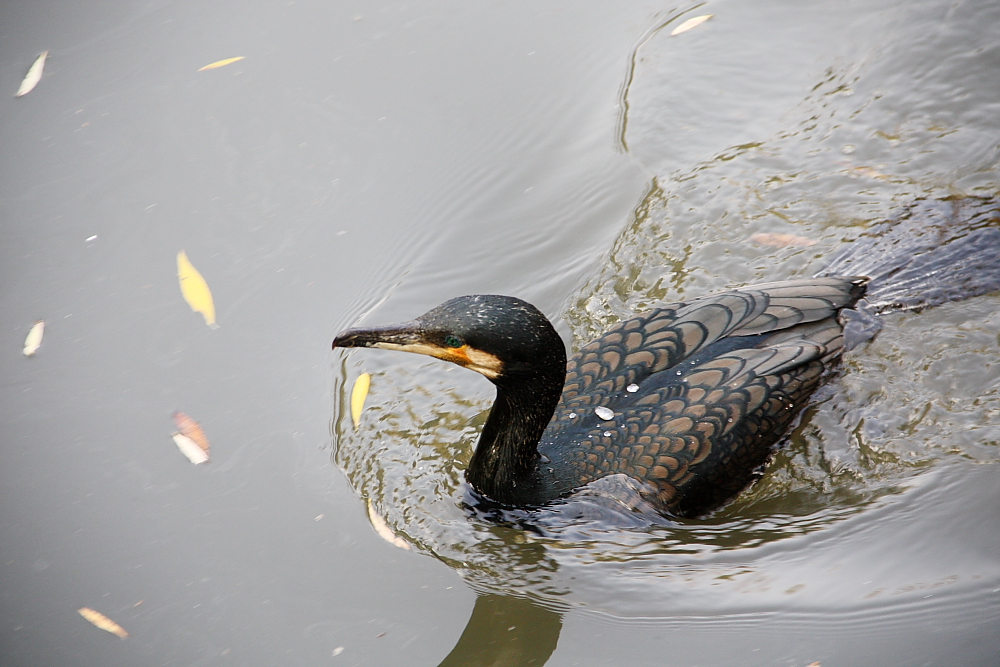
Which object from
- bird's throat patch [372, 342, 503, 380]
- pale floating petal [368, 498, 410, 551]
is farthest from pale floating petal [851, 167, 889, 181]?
pale floating petal [368, 498, 410, 551]

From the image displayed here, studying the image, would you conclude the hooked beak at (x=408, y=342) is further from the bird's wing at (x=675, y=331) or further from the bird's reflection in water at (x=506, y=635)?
the bird's reflection in water at (x=506, y=635)

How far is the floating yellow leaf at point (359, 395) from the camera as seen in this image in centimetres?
465

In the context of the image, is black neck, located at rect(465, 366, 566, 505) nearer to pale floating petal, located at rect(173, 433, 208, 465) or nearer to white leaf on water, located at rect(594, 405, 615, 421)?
white leaf on water, located at rect(594, 405, 615, 421)

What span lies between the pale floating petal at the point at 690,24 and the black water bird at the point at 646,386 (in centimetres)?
279

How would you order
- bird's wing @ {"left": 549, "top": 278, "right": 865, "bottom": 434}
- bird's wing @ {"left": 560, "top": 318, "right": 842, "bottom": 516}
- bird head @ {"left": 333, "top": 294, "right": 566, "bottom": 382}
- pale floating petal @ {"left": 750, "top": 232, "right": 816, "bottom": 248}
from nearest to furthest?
bird head @ {"left": 333, "top": 294, "right": 566, "bottom": 382} < bird's wing @ {"left": 560, "top": 318, "right": 842, "bottom": 516} < bird's wing @ {"left": 549, "top": 278, "right": 865, "bottom": 434} < pale floating petal @ {"left": 750, "top": 232, "right": 816, "bottom": 248}

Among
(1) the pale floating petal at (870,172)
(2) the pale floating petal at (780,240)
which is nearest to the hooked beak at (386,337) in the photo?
(2) the pale floating petal at (780,240)

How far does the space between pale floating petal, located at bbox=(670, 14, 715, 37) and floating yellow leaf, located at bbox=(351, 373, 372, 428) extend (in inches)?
142

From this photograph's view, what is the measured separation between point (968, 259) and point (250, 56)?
5205 millimetres

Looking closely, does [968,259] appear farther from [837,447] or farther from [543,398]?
[543,398]

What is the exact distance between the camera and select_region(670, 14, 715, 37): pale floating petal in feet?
21.4

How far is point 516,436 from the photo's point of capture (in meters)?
3.92

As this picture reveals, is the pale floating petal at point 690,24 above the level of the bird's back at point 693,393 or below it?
above

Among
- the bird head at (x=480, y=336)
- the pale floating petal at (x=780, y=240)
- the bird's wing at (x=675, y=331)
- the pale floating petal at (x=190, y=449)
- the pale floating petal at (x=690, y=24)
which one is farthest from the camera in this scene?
the pale floating petal at (x=690, y=24)

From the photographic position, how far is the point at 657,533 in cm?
396
